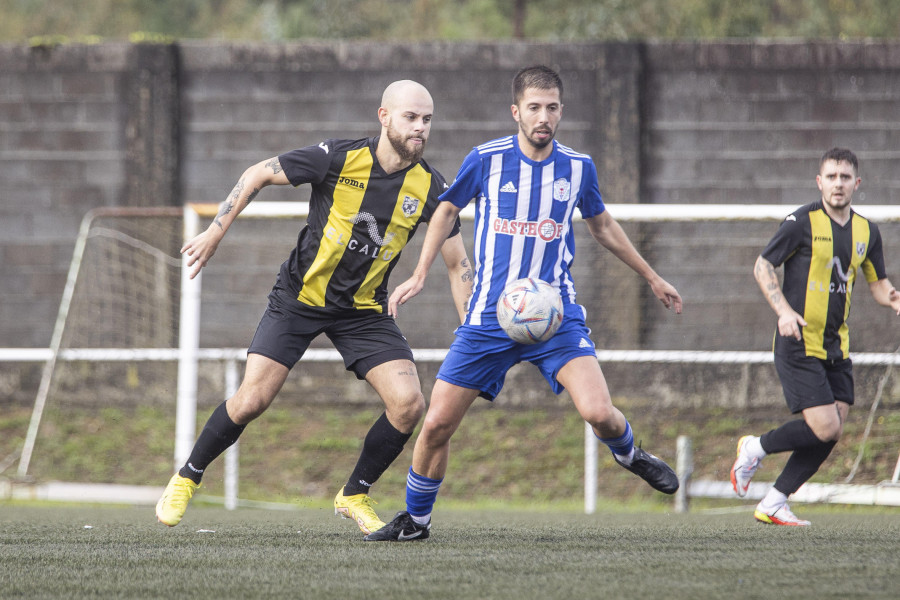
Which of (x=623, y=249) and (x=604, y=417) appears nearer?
(x=604, y=417)

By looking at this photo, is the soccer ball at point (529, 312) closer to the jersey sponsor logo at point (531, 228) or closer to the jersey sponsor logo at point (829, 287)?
the jersey sponsor logo at point (531, 228)

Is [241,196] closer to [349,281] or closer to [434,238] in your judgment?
[349,281]

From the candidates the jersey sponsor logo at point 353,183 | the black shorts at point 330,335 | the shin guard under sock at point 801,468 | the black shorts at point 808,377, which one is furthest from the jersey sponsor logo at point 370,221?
the shin guard under sock at point 801,468

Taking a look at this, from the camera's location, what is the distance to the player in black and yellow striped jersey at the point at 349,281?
4.25 metres

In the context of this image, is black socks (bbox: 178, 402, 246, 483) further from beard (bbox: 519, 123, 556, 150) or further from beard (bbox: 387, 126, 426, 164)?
beard (bbox: 519, 123, 556, 150)

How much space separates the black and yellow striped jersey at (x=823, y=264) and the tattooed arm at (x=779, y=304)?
0.05 metres

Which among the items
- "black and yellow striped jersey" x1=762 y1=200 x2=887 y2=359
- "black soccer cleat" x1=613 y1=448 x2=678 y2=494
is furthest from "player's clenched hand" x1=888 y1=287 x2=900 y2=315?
"black soccer cleat" x1=613 y1=448 x2=678 y2=494

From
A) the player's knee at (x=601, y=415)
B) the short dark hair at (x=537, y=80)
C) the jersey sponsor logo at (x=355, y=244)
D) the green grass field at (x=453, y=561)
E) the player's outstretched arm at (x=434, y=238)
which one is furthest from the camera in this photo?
the jersey sponsor logo at (x=355, y=244)

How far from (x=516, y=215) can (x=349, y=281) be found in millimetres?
820

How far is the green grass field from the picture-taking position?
2.76 metres

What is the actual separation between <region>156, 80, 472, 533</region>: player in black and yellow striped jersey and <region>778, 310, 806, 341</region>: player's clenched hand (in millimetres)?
1649

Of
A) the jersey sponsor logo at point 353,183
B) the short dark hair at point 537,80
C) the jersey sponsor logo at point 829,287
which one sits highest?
the short dark hair at point 537,80

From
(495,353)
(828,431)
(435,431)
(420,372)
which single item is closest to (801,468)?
Result: (828,431)

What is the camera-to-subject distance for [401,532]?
4.00 metres
